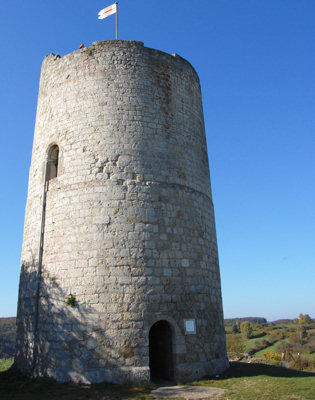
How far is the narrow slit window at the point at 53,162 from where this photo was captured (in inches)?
420

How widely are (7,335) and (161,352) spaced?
40.1 m

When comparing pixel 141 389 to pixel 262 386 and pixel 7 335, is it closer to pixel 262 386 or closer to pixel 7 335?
pixel 262 386

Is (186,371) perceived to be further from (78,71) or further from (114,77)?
(78,71)

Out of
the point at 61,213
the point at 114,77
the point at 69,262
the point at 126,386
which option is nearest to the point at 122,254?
the point at 69,262

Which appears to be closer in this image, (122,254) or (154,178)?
(122,254)

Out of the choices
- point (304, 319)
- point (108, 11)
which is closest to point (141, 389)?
point (108, 11)

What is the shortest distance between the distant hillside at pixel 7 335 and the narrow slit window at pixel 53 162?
2405 cm

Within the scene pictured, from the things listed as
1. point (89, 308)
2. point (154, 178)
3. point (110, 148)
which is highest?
point (110, 148)

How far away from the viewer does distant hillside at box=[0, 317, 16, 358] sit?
106 feet

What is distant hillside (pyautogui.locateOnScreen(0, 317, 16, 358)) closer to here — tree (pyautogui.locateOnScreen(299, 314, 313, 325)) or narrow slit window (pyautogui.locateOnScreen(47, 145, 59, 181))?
narrow slit window (pyautogui.locateOnScreen(47, 145, 59, 181))

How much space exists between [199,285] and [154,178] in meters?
3.20

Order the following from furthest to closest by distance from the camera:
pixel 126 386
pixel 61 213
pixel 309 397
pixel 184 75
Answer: pixel 184 75 → pixel 61 213 → pixel 126 386 → pixel 309 397

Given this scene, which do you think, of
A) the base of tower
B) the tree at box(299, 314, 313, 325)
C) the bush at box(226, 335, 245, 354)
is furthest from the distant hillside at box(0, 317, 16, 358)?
the tree at box(299, 314, 313, 325)

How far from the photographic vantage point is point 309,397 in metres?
6.61
